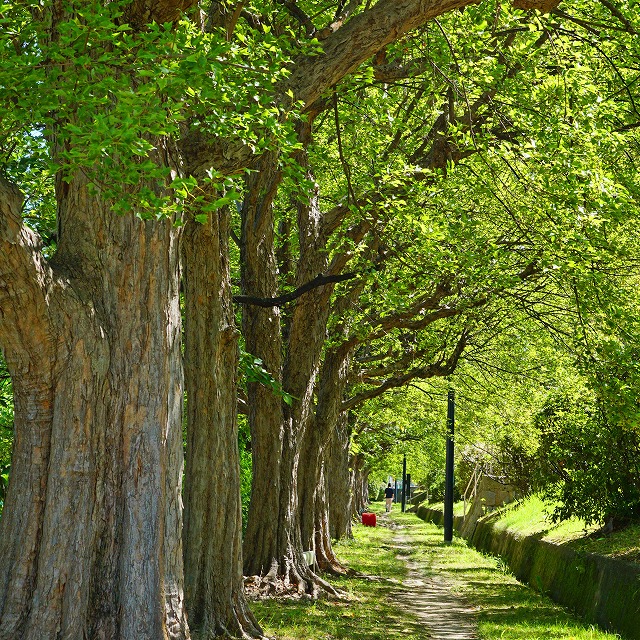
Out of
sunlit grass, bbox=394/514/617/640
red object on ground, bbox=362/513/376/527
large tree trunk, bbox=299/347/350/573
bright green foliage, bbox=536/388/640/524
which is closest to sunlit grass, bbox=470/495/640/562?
bright green foliage, bbox=536/388/640/524

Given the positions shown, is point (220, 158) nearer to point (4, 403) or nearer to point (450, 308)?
point (4, 403)

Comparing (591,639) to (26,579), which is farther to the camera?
(591,639)

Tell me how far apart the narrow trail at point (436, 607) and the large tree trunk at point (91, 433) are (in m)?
5.75

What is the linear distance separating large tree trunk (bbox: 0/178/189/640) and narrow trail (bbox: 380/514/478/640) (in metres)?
5.75

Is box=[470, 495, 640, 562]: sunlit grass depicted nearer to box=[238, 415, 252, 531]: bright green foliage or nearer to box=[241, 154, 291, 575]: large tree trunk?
box=[241, 154, 291, 575]: large tree trunk

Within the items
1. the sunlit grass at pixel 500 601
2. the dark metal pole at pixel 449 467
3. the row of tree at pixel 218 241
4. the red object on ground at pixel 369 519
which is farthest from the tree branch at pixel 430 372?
the red object on ground at pixel 369 519

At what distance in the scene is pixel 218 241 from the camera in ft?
32.0

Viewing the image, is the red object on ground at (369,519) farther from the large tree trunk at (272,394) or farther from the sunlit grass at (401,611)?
the large tree trunk at (272,394)

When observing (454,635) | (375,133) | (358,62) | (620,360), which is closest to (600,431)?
(620,360)

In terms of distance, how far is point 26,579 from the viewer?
6.51m

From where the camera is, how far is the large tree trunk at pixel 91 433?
645cm

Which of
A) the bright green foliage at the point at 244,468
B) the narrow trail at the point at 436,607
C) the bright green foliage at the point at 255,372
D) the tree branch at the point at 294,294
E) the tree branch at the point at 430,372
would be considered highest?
the tree branch at the point at 430,372

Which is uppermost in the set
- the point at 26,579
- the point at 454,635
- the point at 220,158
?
the point at 220,158

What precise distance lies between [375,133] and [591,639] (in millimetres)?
7435
